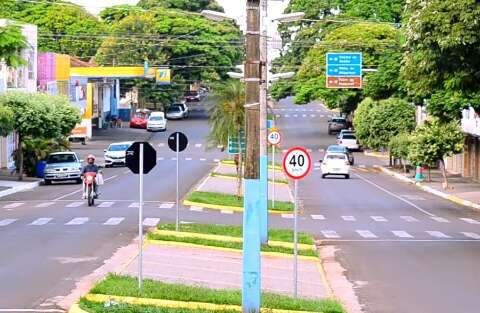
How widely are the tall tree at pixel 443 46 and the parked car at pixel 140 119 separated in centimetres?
6647

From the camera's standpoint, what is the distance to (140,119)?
96188 mm

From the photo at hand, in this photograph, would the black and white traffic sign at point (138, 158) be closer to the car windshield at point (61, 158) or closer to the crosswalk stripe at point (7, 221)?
the crosswalk stripe at point (7, 221)

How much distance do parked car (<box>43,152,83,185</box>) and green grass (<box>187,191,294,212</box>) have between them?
10204 mm

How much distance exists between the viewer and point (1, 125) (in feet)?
150

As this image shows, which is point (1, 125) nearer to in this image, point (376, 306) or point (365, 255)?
point (365, 255)

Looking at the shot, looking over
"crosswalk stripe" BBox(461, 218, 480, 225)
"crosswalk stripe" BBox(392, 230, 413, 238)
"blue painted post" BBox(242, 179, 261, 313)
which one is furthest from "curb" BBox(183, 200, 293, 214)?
"blue painted post" BBox(242, 179, 261, 313)

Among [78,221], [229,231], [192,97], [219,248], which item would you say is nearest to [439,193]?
[78,221]

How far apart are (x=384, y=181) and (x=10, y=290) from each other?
1681 inches

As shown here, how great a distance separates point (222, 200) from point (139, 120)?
5712 cm

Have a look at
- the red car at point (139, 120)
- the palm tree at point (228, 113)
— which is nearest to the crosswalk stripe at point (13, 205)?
the palm tree at point (228, 113)

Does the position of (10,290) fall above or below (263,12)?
below

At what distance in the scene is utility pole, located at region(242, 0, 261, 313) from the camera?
13.8 meters

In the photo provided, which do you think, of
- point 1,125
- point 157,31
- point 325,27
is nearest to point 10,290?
point 1,125

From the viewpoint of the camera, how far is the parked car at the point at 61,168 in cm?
5059
